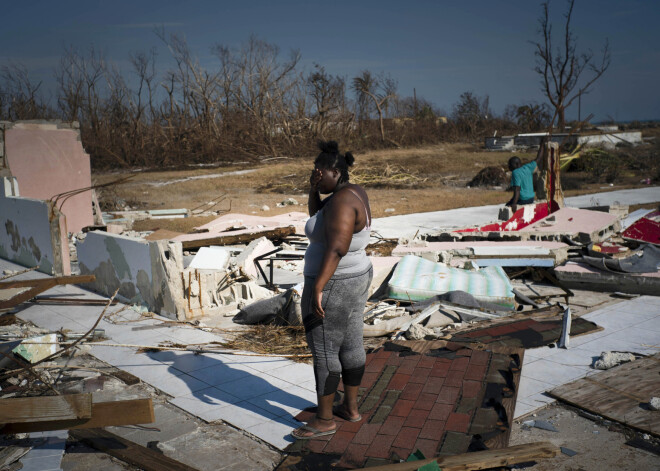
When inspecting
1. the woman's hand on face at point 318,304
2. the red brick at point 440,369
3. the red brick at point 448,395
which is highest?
the woman's hand on face at point 318,304

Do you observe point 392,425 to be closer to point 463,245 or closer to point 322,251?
point 322,251

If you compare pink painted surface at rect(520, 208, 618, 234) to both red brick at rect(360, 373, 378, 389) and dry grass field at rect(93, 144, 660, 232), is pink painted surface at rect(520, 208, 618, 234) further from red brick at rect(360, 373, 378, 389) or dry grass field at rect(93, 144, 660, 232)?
red brick at rect(360, 373, 378, 389)

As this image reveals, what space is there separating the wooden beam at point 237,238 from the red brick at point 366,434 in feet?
22.2

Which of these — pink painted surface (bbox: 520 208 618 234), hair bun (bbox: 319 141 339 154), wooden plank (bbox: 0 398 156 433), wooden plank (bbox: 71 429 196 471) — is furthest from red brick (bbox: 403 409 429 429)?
pink painted surface (bbox: 520 208 618 234)

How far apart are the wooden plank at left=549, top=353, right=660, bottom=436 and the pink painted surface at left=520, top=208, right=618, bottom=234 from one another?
5342 mm

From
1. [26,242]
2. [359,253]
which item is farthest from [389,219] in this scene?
[359,253]

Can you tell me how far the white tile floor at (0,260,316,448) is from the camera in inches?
157

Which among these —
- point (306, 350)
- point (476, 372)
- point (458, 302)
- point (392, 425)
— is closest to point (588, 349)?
point (476, 372)

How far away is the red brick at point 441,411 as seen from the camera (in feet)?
12.4

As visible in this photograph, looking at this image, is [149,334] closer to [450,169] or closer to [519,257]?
[519,257]

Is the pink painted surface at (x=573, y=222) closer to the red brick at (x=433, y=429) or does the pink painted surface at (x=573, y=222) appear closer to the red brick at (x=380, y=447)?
the red brick at (x=433, y=429)

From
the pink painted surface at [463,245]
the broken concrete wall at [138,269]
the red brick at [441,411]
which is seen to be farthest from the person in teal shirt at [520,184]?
the red brick at [441,411]

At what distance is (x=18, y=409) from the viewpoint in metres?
3.05

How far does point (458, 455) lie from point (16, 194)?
9.74m
